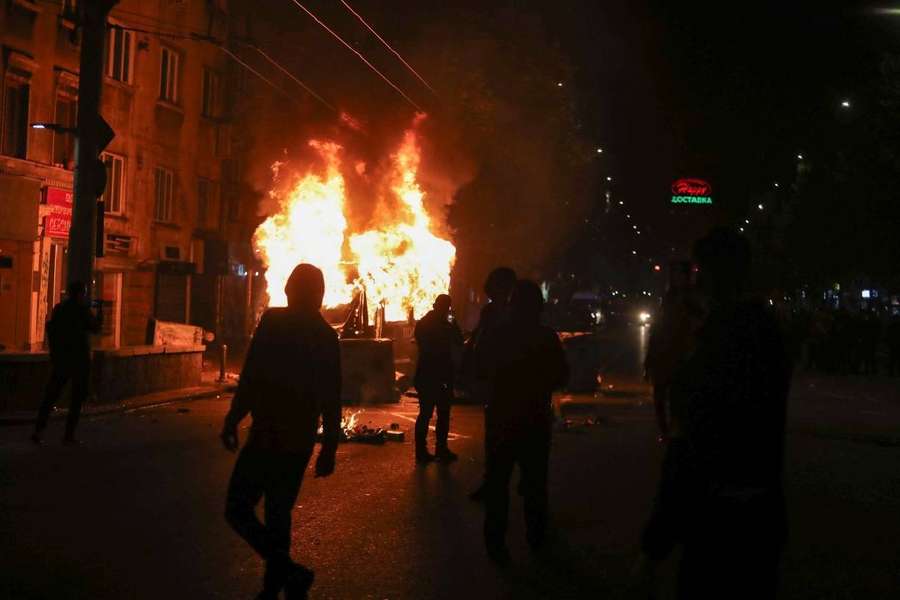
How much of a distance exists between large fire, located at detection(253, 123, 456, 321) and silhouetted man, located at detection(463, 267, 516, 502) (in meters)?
15.4

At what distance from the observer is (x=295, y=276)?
611 cm

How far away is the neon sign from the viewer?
50.3 m

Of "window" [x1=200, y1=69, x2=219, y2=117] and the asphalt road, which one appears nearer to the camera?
the asphalt road

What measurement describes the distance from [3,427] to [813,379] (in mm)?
20569

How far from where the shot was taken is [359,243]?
90.2ft

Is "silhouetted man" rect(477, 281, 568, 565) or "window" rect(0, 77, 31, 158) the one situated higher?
"window" rect(0, 77, 31, 158)

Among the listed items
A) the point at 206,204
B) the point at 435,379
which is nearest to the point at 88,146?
the point at 435,379

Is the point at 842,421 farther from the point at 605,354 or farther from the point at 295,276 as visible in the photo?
the point at 605,354

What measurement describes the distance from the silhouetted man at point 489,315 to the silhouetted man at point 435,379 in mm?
1873

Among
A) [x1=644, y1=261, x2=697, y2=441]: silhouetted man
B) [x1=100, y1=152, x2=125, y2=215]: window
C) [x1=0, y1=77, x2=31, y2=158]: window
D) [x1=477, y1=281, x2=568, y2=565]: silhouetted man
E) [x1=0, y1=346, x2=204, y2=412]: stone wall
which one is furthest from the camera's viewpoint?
[x1=100, y1=152, x2=125, y2=215]: window

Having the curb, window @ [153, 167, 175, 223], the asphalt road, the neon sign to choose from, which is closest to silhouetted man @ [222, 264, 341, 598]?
the asphalt road

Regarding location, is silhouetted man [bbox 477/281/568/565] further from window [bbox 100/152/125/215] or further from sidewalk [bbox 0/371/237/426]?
window [bbox 100/152/125/215]

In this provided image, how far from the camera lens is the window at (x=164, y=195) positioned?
32.0 metres

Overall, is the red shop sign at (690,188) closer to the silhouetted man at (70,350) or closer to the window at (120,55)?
the window at (120,55)
